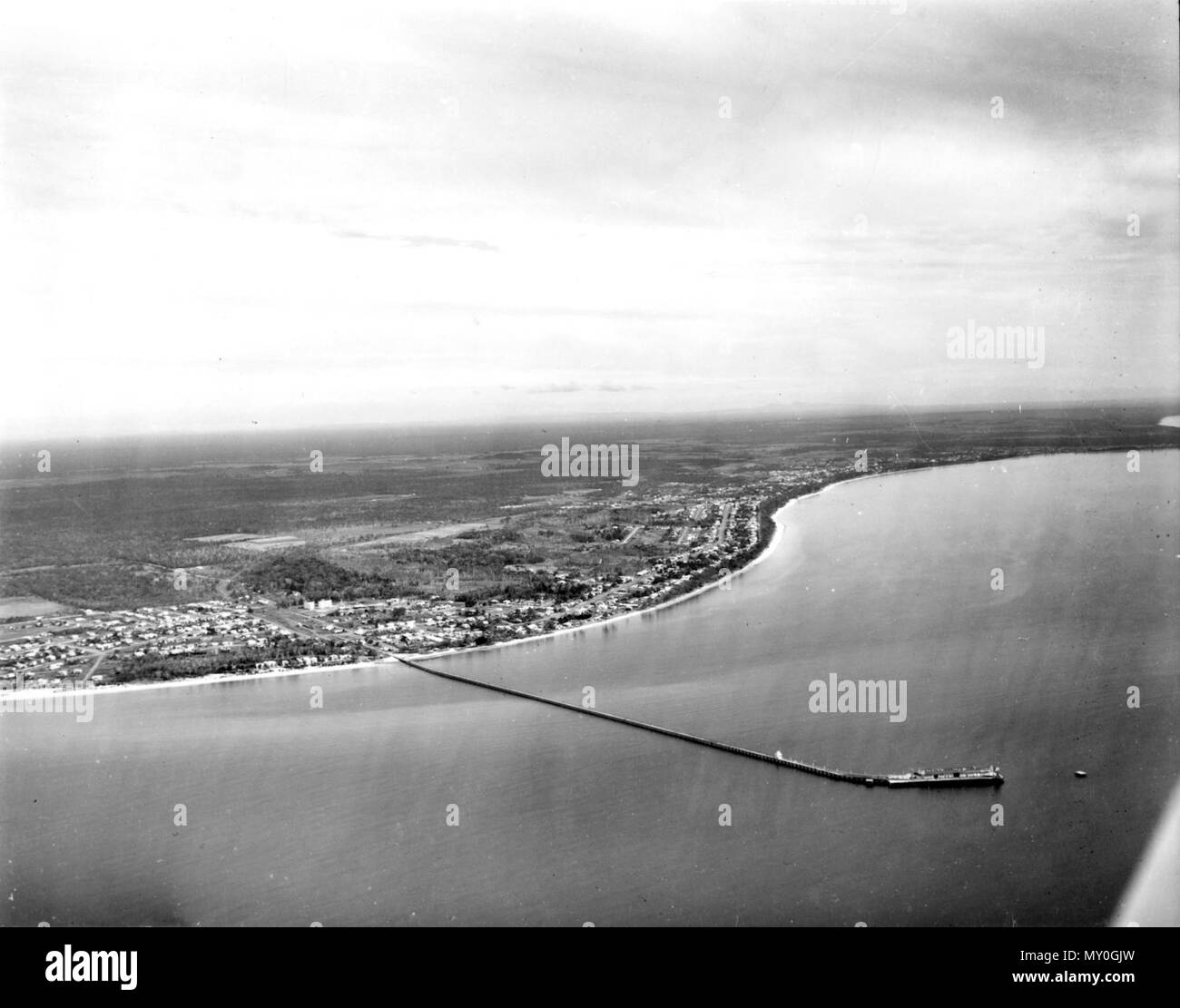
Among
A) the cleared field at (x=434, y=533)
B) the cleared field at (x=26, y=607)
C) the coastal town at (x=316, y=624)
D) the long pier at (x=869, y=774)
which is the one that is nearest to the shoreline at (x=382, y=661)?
the coastal town at (x=316, y=624)

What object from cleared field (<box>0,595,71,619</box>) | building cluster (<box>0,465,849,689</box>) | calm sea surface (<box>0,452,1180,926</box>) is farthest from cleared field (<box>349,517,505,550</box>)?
cleared field (<box>0,595,71,619</box>)

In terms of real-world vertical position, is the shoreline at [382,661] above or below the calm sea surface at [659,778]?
above

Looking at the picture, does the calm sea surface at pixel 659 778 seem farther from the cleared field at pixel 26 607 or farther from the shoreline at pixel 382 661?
the cleared field at pixel 26 607

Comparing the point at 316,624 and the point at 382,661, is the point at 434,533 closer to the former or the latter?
the point at 316,624

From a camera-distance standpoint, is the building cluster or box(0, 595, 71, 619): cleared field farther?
box(0, 595, 71, 619): cleared field

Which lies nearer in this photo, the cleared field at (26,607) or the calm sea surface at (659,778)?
the calm sea surface at (659,778)

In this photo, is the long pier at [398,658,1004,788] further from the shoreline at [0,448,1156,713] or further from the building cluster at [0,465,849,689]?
the building cluster at [0,465,849,689]

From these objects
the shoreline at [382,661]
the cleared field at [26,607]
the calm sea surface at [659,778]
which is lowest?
the calm sea surface at [659,778]

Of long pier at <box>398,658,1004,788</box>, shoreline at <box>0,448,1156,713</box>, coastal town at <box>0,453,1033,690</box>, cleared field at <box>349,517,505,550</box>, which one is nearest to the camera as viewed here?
long pier at <box>398,658,1004,788</box>
